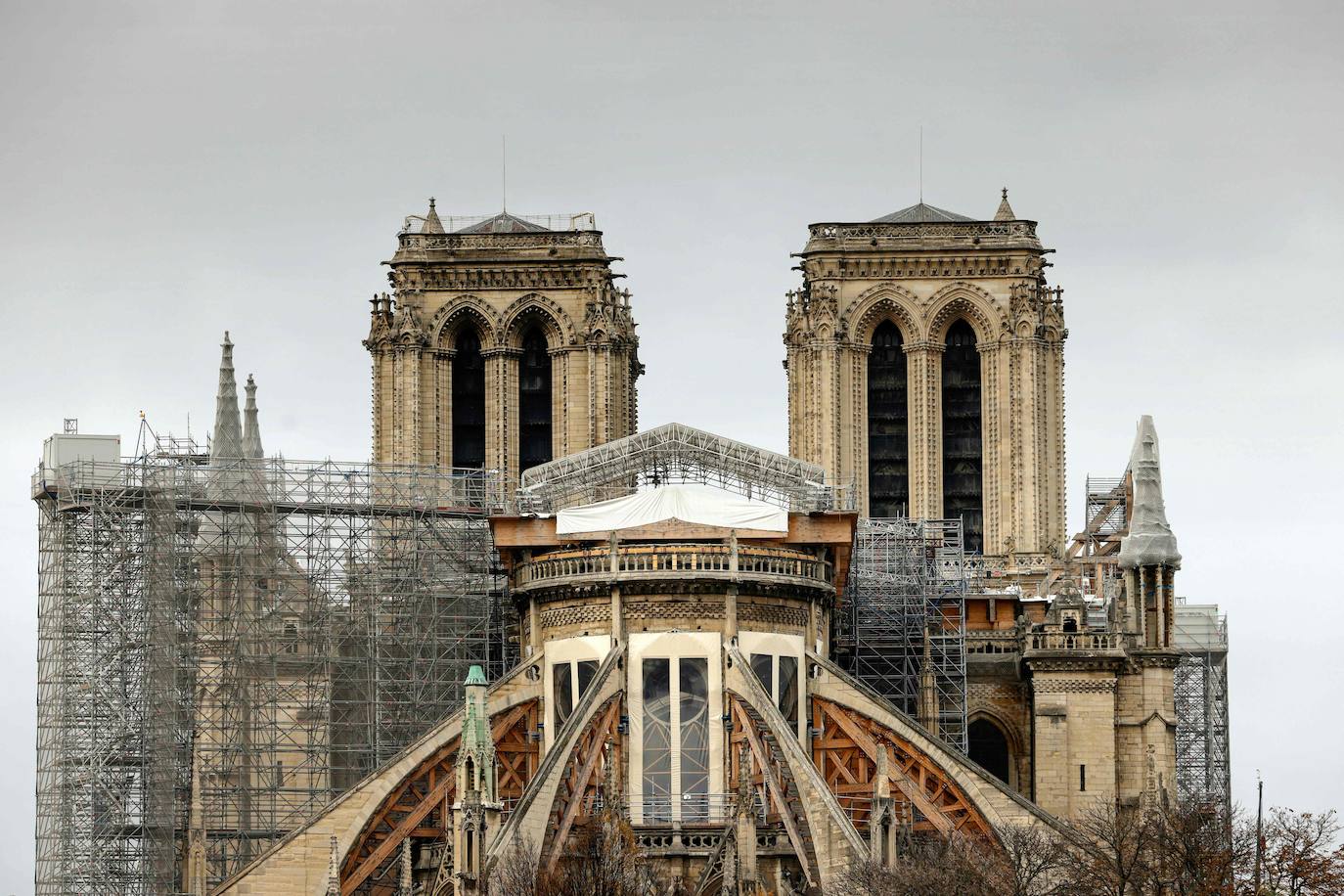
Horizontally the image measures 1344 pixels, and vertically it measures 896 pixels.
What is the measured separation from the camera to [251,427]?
456 feet

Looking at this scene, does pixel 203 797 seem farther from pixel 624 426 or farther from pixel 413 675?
pixel 624 426

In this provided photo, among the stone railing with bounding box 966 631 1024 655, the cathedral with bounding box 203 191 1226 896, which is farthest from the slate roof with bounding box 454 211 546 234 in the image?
the stone railing with bounding box 966 631 1024 655

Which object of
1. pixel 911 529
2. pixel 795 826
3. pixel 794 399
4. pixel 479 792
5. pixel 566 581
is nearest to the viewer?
pixel 479 792

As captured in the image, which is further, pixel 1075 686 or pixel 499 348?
pixel 499 348

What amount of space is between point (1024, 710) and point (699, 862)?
20.4m

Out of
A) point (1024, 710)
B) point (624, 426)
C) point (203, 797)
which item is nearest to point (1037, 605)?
point (1024, 710)

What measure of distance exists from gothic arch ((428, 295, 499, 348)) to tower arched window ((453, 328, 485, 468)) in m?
0.70

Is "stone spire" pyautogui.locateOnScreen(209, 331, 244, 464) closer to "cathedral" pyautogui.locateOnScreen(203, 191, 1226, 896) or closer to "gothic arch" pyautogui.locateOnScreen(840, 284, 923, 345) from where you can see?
"cathedral" pyautogui.locateOnScreen(203, 191, 1226, 896)

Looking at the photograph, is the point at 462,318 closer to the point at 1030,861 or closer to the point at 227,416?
the point at 227,416

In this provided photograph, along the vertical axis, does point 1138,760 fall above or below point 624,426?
below

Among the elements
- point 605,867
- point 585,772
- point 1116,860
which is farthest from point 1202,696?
point 605,867

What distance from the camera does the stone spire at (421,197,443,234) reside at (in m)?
135

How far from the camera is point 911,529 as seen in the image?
125m

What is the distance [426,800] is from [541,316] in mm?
26946
